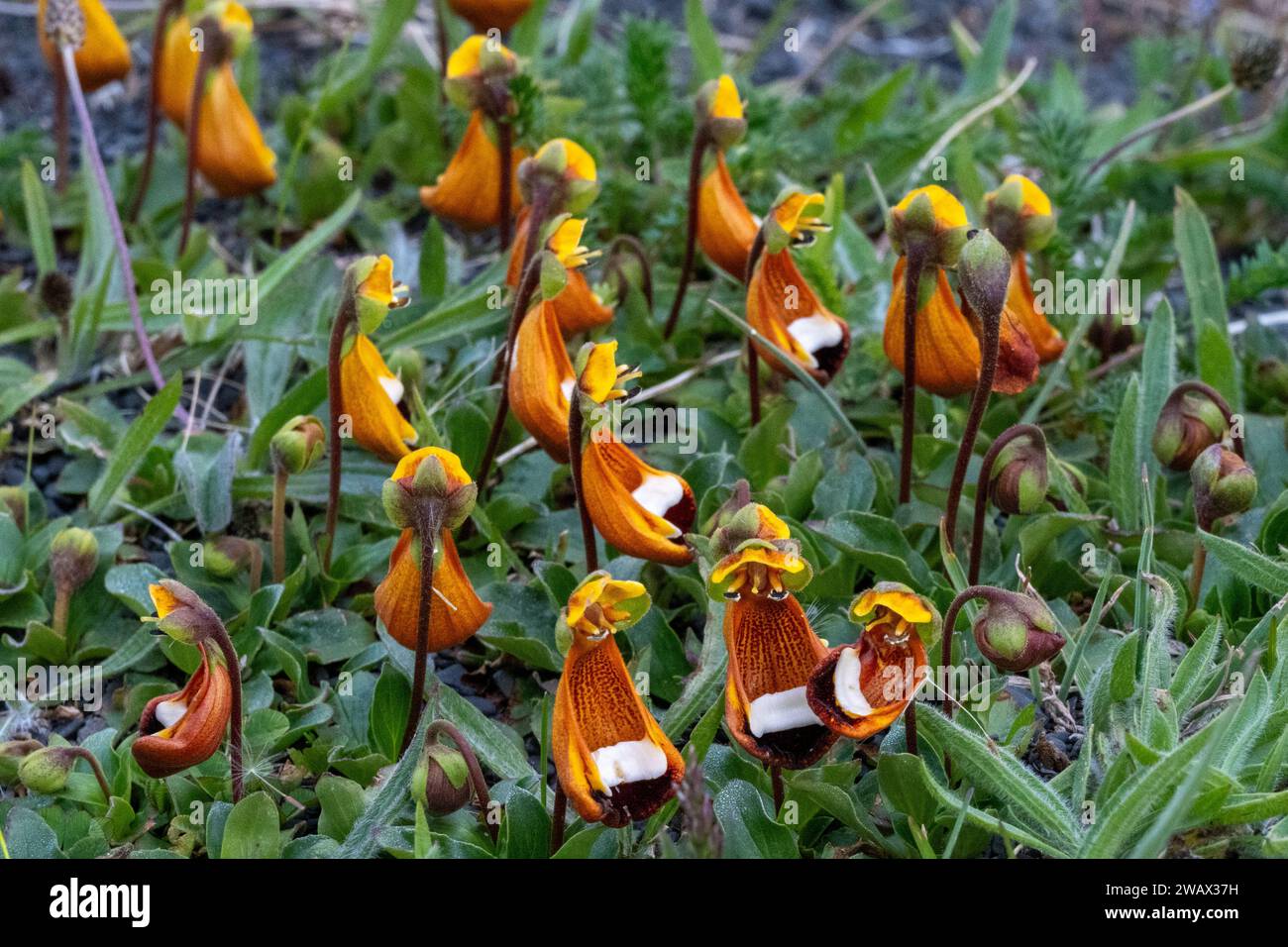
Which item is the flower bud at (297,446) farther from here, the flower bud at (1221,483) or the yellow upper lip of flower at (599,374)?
the flower bud at (1221,483)

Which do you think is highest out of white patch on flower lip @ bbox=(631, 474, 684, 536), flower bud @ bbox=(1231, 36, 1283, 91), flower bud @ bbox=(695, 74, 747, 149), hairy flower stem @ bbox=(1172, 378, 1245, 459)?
flower bud @ bbox=(1231, 36, 1283, 91)

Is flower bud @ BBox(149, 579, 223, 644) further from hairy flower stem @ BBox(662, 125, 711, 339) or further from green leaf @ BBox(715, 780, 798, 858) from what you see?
hairy flower stem @ BBox(662, 125, 711, 339)

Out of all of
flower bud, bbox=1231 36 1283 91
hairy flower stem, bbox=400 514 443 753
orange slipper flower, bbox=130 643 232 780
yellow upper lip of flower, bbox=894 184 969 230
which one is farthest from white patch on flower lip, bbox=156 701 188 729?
flower bud, bbox=1231 36 1283 91

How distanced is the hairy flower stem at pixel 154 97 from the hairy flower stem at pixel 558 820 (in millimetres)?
2132

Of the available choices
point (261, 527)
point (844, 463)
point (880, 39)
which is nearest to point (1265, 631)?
point (844, 463)

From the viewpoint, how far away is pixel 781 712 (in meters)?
2.12

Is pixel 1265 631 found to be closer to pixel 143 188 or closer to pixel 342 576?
pixel 342 576

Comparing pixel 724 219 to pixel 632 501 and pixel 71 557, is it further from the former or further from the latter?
pixel 71 557

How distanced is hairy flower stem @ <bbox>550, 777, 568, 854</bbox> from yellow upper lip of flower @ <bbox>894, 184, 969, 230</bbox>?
41.3 inches

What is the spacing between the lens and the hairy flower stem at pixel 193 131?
11.3 ft

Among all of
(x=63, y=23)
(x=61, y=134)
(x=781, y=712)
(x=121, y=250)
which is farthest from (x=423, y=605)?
(x=61, y=134)

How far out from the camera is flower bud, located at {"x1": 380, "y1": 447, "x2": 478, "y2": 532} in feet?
7.11

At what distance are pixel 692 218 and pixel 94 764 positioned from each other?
1.50 m

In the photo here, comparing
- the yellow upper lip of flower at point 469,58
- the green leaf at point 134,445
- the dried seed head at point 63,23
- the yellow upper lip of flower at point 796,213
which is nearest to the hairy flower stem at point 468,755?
the green leaf at point 134,445
